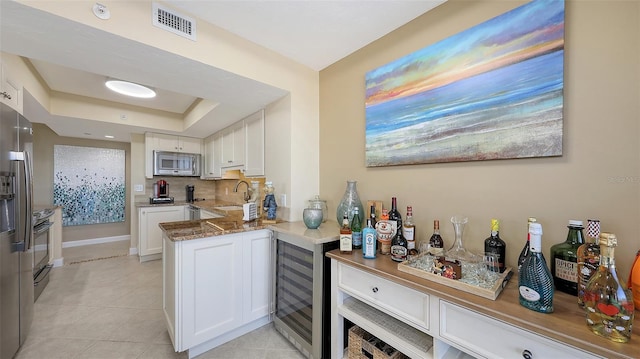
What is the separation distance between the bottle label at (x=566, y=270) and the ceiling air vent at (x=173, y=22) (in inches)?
93.8

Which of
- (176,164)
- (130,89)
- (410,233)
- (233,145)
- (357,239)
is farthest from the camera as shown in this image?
(176,164)

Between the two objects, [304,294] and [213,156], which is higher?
[213,156]

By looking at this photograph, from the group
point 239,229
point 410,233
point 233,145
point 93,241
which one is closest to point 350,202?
point 410,233

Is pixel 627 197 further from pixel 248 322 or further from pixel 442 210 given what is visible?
pixel 248 322

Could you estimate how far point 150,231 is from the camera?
375 cm

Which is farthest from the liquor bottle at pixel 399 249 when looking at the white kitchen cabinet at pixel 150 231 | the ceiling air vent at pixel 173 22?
the white kitchen cabinet at pixel 150 231

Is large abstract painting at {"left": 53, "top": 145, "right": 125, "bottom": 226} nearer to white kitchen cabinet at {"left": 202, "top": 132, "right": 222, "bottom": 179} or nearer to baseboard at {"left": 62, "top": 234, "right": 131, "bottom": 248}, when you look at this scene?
baseboard at {"left": 62, "top": 234, "right": 131, "bottom": 248}

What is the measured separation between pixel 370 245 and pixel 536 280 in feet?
2.42

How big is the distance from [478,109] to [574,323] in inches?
Answer: 39.8

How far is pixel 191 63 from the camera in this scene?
1.62 m

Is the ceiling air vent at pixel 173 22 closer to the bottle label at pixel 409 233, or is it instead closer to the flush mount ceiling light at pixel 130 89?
the flush mount ceiling light at pixel 130 89

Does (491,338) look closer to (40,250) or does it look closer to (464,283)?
(464,283)

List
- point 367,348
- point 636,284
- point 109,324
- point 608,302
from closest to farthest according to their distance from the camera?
point 608,302
point 636,284
point 367,348
point 109,324

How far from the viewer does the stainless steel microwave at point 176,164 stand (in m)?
3.96
